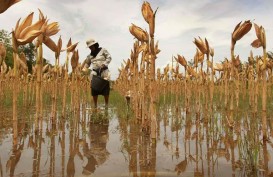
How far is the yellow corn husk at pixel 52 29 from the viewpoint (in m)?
4.59

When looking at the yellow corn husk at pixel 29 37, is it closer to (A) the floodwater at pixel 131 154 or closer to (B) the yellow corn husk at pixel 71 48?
(A) the floodwater at pixel 131 154

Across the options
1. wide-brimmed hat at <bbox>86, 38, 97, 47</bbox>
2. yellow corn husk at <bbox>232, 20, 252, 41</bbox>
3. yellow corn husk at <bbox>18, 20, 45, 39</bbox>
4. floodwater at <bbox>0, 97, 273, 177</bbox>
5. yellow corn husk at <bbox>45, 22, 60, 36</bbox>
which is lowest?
floodwater at <bbox>0, 97, 273, 177</bbox>

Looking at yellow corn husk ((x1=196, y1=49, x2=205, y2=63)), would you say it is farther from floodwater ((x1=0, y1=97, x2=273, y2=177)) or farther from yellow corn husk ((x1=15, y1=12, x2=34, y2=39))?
yellow corn husk ((x1=15, y1=12, x2=34, y2=39))

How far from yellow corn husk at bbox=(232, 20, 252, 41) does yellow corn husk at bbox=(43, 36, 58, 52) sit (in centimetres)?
294

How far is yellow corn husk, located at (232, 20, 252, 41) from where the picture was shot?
13.1 ft

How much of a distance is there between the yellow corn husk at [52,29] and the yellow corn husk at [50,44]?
0.70 ft

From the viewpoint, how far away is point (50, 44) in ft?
17.4

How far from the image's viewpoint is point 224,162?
9.59 feet

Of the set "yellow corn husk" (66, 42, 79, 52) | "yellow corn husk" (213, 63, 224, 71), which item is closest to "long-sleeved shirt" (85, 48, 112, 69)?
"yellow corn husk" (66, 42, 79, 52)

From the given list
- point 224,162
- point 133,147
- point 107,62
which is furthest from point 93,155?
point 107,62

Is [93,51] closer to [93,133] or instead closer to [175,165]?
[93,133]

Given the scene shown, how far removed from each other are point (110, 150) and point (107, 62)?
14.4 ft

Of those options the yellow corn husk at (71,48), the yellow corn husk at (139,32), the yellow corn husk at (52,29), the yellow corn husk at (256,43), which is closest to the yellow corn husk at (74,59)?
the yellow corn husk at (71,48)

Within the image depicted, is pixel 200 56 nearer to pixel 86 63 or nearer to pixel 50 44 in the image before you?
pixel 86 63
